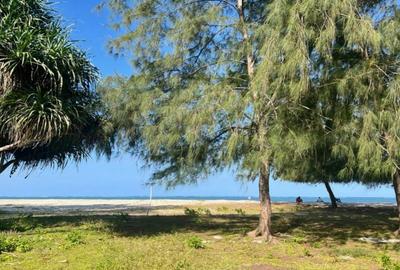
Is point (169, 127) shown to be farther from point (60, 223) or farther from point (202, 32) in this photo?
point (60, 223)

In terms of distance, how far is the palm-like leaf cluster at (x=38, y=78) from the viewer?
41.4 ft

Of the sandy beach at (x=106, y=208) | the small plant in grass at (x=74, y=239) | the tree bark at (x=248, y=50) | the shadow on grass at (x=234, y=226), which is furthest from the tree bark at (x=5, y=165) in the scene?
the tree bark at (x=248, y=50)

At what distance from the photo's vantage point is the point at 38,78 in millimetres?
13367

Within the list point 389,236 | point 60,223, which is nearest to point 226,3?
point 389,236

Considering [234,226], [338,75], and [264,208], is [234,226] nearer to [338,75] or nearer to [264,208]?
[264,208]

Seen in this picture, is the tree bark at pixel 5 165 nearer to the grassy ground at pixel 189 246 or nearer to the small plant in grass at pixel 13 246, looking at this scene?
the grassy ground at pixel 189 246

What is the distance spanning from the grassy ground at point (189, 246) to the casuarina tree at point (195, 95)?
1.47 metres

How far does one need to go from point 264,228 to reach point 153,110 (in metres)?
4.17

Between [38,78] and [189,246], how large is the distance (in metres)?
5.97

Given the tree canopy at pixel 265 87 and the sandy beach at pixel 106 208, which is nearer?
the tree canopy at pixel 265 87

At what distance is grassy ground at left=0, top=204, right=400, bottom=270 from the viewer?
31.1 ft

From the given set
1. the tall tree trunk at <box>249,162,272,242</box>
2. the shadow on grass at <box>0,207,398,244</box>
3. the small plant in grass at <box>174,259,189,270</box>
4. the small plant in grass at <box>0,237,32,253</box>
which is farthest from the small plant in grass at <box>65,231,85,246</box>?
the tall tree trunk at <box>249,162,272,242</box>

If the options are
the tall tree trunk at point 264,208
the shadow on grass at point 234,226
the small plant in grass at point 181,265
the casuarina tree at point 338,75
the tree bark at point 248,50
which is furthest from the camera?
the shadow on grass at point 234,226

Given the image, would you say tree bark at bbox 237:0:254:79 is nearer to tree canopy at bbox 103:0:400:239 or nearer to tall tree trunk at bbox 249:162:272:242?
tree canopy at bbox 103:0:400:239
